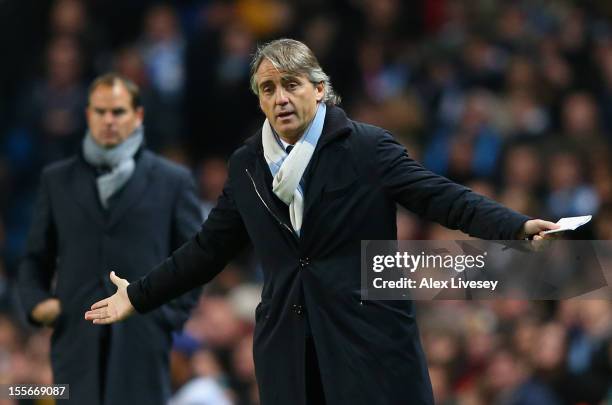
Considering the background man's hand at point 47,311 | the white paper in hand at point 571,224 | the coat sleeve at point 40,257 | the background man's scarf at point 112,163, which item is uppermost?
the background man's scarf at point 112,163

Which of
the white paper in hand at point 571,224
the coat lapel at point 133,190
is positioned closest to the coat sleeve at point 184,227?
the coat lapel at point 133,190

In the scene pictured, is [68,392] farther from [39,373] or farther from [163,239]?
[39,373]

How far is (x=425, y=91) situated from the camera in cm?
1198

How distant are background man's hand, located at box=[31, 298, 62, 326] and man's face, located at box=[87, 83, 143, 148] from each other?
2.51 ft

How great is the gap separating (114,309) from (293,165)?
97 cm

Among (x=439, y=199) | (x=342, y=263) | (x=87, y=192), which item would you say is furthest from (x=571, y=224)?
(x=87, y=192)

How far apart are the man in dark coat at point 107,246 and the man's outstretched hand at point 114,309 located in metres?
0.90

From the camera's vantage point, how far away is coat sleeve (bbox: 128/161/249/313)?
5223 mm

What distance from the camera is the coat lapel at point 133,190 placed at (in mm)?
6328

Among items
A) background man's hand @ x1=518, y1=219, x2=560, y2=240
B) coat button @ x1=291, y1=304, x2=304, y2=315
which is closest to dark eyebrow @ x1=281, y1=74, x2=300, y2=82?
coat button @ x1=291, y1=304, x2=304, y2=315

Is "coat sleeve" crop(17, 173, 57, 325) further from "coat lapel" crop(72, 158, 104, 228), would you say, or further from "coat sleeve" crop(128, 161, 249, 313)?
"coat sleeve" crop(128, 161, 249, 313)

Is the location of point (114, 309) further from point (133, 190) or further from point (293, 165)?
point (133, 190)

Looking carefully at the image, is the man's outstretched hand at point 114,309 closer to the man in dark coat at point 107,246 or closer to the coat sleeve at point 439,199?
the man in dark coat at point 107,246

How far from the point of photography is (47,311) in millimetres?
6270
